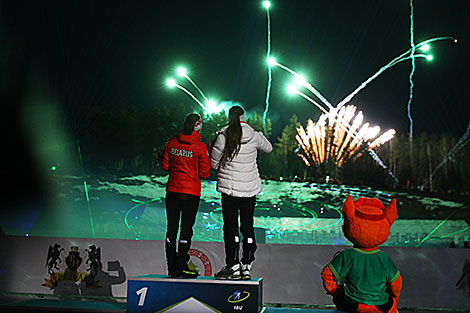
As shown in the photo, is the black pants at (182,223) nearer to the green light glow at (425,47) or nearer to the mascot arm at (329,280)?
the mascot arm at (329,280)

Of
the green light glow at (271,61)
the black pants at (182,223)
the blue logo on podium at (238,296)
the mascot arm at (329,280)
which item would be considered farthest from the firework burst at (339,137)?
the mascot arm at (329,280)

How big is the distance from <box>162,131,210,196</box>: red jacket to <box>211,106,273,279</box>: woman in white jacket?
0.13m

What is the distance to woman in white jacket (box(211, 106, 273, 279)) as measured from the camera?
373 cm

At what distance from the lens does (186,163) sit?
3.83 m

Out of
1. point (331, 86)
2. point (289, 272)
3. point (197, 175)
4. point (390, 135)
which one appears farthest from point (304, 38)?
point (197, 175)

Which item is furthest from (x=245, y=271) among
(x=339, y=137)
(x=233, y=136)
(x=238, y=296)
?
(x=339, y=137)

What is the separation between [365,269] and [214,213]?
4.35 meters

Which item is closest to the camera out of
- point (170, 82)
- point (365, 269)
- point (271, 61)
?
point (365, 269)

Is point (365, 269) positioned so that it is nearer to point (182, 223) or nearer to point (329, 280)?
point (329, 280)

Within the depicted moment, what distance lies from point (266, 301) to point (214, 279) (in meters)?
2.32

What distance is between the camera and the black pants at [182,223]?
3.76 meters

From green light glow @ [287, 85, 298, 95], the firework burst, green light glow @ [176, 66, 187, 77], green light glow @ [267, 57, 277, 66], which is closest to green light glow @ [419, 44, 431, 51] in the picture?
the firework burst

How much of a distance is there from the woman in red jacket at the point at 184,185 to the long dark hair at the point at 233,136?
0.21 metres

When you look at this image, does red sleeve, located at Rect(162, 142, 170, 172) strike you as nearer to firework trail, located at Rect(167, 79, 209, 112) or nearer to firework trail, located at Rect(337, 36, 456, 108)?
firework trail, located at Rect(167, 79, 209, 112)
